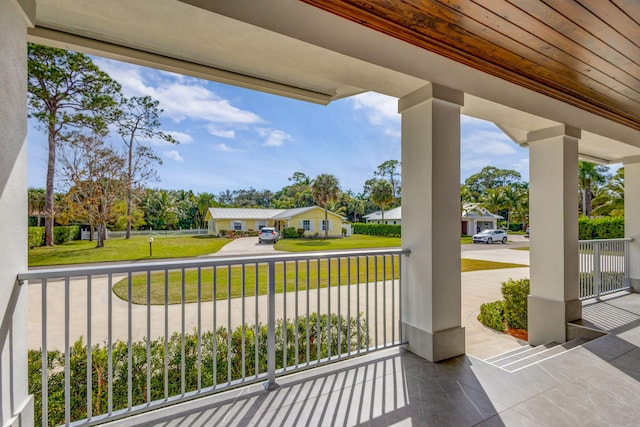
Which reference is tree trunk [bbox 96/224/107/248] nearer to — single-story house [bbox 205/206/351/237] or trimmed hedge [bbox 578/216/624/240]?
single-story house [bbox 205/206/351/237]

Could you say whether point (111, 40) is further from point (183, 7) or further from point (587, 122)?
point (587, 122)

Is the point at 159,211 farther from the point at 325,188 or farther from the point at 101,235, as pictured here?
the point at 325,188

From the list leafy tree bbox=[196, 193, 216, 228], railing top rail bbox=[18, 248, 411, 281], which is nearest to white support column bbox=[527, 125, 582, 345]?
railing top rail bbox=[18, 248, 411, 281]

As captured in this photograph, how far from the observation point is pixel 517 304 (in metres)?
4.60

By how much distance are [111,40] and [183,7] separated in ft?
2.60

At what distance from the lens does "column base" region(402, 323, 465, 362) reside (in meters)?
2.51

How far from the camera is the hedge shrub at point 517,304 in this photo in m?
4.54

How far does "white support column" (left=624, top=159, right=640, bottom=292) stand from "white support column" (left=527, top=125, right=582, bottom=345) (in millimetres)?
2389

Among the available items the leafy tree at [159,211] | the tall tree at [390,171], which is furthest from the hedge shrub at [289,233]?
the tall tree at [390,171]

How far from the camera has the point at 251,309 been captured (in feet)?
20.3

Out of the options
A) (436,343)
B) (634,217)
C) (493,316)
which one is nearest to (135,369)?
(436,343)

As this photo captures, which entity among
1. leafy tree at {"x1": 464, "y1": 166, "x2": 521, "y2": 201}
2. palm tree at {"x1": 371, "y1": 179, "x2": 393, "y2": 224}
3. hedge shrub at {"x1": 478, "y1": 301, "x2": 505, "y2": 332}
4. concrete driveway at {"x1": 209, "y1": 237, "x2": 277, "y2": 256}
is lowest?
concrete driveway at {"x1": 209, "y1": 237, "x2": 277, "y2": 256}

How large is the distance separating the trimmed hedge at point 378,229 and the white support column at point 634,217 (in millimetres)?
19424

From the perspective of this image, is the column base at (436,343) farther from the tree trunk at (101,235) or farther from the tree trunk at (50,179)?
the tree trunk at (101,235)
